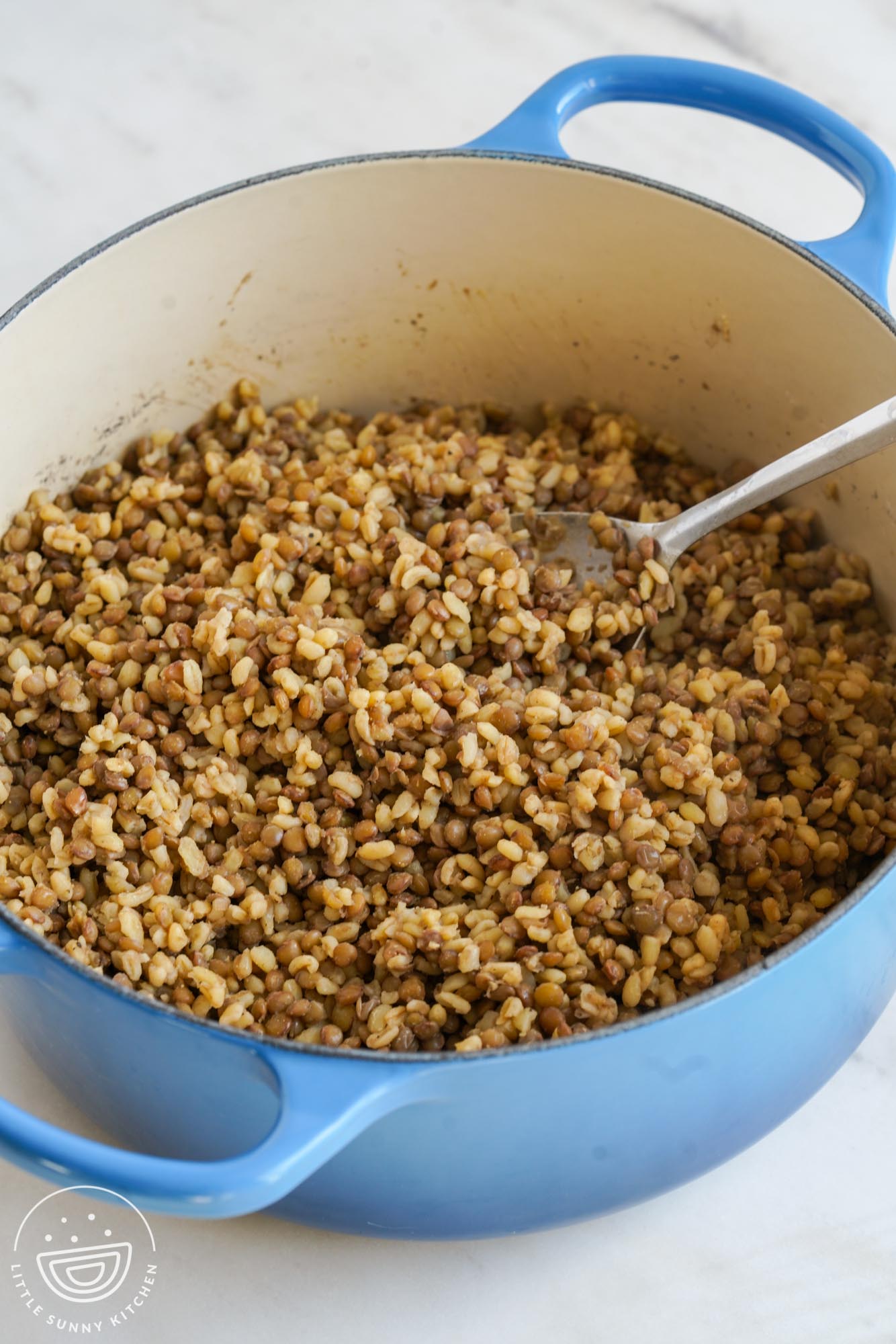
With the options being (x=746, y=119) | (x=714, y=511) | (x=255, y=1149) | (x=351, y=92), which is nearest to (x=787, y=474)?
(x=714, y=511)

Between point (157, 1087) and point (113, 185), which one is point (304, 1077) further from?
point (113, 185)

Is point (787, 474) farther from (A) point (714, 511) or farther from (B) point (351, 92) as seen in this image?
(B) point (351, 92)

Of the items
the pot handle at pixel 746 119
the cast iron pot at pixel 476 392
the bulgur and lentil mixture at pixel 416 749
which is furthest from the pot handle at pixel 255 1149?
the pot handle at pixel 746 119

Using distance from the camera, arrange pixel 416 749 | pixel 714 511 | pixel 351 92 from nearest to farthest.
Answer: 1. pixel 416 749
2. pixel 714 511
3. pixel 351 92

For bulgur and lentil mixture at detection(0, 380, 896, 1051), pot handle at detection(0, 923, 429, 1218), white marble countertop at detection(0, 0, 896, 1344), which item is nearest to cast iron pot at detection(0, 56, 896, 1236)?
pot handle at detection(0, 923, 429, 1218)

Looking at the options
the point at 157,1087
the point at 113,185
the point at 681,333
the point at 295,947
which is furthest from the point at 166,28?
the point at 157,1087

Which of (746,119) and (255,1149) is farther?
(746,119)

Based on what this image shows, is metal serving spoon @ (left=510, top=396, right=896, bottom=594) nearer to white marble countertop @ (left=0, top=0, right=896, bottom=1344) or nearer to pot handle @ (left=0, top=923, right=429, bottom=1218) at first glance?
white marble countertop @ (left=0, top=0, right=896, bottom=1344)

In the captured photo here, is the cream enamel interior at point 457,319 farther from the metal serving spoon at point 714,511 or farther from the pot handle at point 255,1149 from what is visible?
the pot handle at point 255,1149
